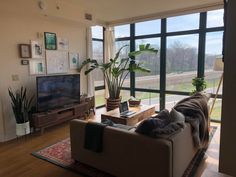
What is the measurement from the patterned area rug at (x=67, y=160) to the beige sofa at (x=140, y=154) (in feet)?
0.29

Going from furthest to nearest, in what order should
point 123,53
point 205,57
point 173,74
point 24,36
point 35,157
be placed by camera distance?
point 123,53 < point 173,74 < point 205,57 < point 24,36 < point 35,157

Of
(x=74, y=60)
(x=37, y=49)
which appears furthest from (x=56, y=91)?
(x=74, y=60)

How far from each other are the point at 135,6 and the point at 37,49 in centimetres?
233

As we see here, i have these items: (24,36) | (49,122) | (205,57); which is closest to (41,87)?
(49,122)

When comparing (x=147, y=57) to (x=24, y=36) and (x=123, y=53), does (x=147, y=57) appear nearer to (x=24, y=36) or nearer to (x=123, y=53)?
(x=123, y=53)

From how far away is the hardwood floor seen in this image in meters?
2.48

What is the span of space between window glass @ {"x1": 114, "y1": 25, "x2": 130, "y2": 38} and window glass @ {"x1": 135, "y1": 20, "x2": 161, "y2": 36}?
32 centimetres

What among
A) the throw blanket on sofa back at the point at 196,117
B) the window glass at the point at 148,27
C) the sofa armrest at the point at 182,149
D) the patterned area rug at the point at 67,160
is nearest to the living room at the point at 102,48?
the window glass at the point at 148,27

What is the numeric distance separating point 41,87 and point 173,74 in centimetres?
332

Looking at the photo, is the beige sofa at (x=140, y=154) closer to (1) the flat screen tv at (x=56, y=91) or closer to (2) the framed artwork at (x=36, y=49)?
(1) the flat screen tv at (x=56, y=91)

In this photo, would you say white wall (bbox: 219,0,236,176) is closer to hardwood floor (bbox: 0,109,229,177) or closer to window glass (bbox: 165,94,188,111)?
hardwood floor (bbox: 0,109,229,177)

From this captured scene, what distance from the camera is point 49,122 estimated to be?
12.7 feet

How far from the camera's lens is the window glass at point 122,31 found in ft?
18.9

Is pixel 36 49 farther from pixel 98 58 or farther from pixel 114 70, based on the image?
pixel 98 58
